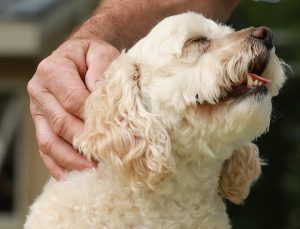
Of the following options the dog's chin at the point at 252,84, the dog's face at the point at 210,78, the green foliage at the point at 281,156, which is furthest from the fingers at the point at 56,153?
the green foliage at the point at 281,156

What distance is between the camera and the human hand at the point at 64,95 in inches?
172

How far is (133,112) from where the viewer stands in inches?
166

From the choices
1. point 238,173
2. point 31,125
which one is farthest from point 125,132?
point 31,125

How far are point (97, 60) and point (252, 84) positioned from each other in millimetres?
696

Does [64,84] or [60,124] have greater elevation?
[64,84]

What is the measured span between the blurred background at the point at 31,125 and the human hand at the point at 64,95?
4175 mm

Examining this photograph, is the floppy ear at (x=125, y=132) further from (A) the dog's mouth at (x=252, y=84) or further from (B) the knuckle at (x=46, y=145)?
(A) the dog's mouth at (x=252, y=84)

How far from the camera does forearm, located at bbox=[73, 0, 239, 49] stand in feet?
16.1

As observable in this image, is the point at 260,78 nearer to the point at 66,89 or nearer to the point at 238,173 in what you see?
the point at 238,173

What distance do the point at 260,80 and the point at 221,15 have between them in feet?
3.40

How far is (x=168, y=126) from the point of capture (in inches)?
167

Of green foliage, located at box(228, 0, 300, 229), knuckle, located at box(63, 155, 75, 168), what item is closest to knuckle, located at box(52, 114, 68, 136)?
knuckle, located at box(63, 155, 75, 168)

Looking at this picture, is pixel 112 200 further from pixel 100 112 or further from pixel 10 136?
pixel 10 136

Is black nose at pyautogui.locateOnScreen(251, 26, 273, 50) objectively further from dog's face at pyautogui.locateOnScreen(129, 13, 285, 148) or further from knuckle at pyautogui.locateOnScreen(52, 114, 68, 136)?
knuckle at pyautogui.locateOnScreen(52, 114, 68, 136)
